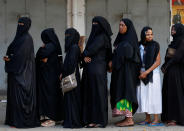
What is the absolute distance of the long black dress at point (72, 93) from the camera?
6.98 meters

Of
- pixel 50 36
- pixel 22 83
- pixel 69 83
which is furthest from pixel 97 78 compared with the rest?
pixel 22 83

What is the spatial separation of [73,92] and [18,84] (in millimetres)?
983

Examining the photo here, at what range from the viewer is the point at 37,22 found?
11.9 meters

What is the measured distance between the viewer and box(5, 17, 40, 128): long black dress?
6.96 metres

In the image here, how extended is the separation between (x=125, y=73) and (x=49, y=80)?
54.7 inches

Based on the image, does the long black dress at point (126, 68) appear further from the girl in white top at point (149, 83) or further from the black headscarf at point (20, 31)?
the black headscarf at point (20, 31)

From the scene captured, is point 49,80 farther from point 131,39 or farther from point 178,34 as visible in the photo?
point 178,34

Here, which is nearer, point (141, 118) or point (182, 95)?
point (182, 95)

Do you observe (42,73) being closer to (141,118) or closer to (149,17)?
(141,118)

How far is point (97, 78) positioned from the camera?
22.9ft

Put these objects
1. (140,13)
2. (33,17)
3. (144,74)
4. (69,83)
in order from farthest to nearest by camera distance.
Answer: (140,13)
(33,17)
(144,74)
(69,83)

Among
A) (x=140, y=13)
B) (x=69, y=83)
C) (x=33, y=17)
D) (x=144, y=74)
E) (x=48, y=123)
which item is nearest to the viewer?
(x=69, y=83)

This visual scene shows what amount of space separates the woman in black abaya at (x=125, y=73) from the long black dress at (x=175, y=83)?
63cm

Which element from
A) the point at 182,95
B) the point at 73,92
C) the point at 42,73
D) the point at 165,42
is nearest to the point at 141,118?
the point at 182,95
